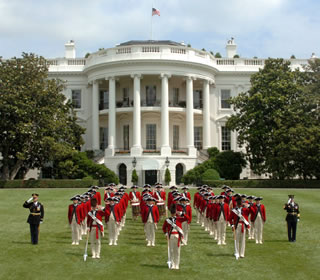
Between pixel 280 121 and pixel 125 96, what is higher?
pixel 125 96

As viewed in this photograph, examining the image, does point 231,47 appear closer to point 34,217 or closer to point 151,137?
point 151,137

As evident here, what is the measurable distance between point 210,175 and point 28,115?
15573 millimetres

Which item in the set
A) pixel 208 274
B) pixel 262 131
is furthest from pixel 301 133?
pixel 208 274

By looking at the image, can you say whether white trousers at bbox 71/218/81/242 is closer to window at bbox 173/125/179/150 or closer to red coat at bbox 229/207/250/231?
red coat at bbox 229/207/250/231

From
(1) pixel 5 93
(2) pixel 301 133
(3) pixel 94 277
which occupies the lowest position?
(3) pixel 94 277

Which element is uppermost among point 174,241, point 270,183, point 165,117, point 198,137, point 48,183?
point 165,117

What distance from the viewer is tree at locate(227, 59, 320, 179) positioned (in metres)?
37.1

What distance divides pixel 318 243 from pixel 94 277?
26.6 feet

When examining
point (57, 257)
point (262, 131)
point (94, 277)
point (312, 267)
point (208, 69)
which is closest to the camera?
→ point (94, 277)

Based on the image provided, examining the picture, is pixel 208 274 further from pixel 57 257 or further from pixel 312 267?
pixel 57 257

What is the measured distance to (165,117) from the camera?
44812 mm

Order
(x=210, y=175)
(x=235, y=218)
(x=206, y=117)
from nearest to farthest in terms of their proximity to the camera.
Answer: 1. (x=235, y=218)
2. (x=210, y=175)
3. (x=206, y=117)

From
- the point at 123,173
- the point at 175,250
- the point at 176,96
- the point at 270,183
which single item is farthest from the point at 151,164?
the point at 175,250

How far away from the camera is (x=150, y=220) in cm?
1570
